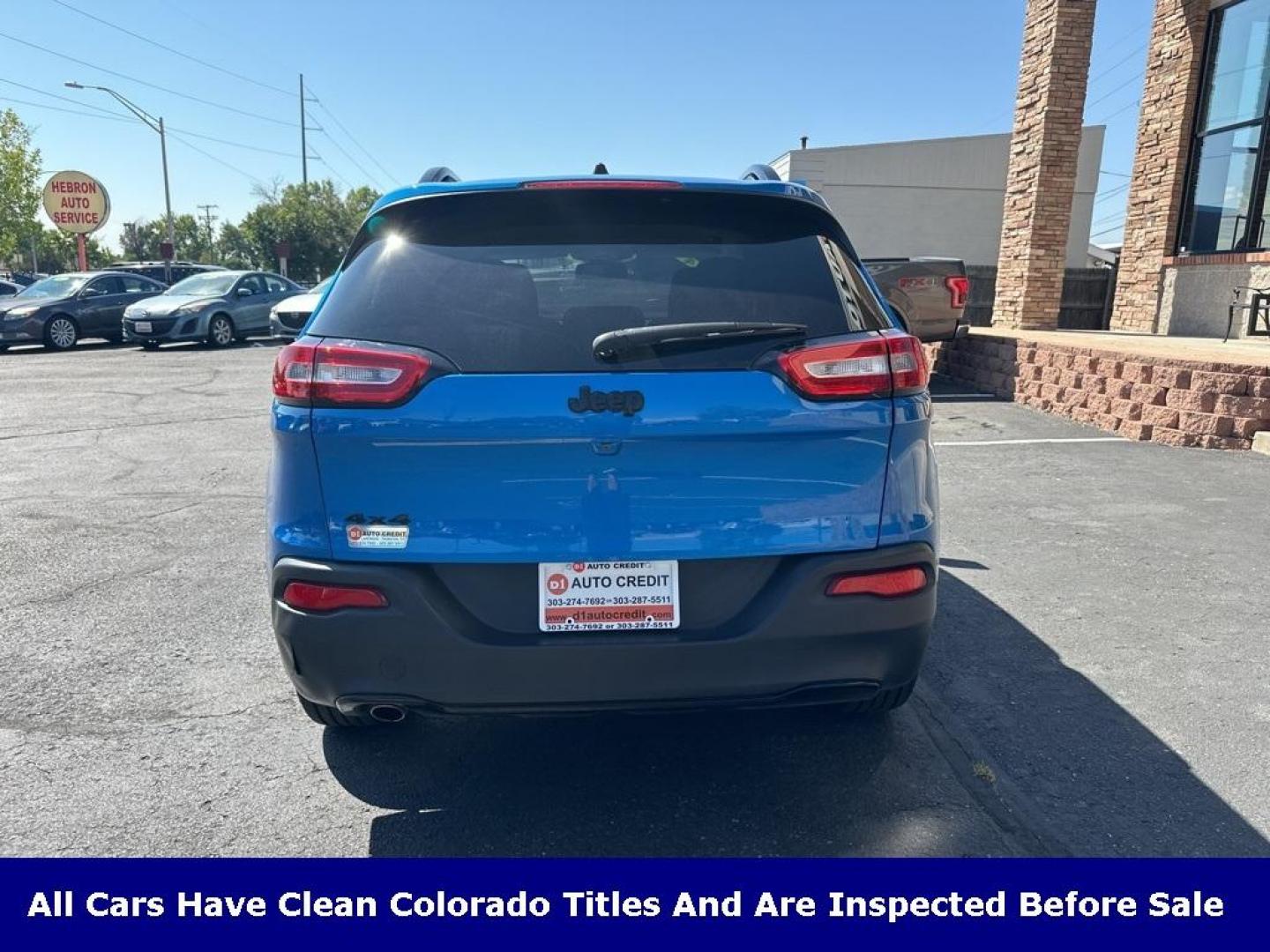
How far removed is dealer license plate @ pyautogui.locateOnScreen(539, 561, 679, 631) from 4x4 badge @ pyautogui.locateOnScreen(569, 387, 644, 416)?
391mm

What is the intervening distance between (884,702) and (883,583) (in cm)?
64

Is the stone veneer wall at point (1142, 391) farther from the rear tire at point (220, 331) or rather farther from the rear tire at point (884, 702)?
the rear tire at point (220, 331)

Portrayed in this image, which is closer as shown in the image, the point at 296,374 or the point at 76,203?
the point at 296,374

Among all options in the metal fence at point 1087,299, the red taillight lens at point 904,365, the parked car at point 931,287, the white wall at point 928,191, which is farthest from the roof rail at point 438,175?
the white wall at point 928,191

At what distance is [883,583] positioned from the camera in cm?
236

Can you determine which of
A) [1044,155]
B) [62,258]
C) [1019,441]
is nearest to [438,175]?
[1019,441]

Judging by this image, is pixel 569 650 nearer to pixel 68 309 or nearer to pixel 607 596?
pixel 607 596

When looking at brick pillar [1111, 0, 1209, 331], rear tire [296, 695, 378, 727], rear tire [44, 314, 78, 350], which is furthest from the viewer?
rear tire [44, 314, 78, 350]

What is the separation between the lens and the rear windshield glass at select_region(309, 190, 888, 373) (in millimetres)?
2301

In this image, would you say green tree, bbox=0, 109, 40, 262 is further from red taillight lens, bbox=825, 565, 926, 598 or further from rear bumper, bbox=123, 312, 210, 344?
red taillight lens, bbox=825, 565, 926, 598
